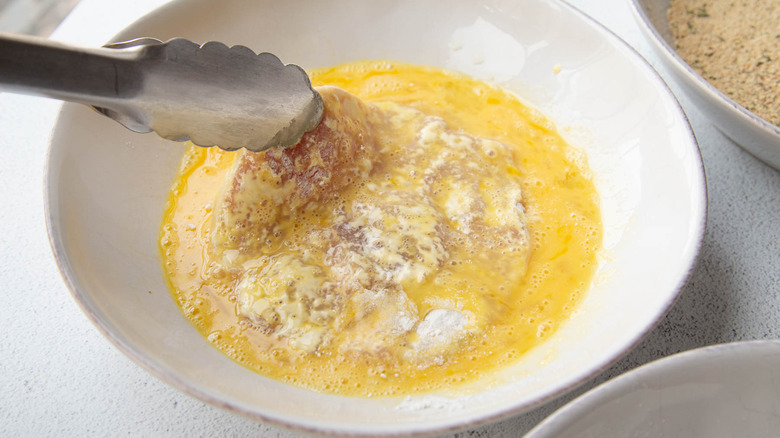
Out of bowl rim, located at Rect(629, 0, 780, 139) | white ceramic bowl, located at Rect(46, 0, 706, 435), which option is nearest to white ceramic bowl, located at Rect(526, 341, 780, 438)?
white ceramic bowl, located at Rect(46, 0, 706, 435)

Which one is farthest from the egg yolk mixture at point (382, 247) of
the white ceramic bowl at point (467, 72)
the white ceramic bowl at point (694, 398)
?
the white ceramic bowl at point (694, 398)

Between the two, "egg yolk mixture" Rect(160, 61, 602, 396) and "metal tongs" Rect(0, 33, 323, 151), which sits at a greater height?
"metal tongs" Rect(0, 33, 323, 151)

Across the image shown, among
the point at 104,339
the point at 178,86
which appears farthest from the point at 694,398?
the point at 104,339

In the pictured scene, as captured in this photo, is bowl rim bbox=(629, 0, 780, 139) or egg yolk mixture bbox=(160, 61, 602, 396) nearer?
egg yolk mixture bbox=(160, 61, 602, 396)

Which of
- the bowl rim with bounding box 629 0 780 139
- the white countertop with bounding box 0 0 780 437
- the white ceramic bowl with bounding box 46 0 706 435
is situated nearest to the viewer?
the white ceramic bowl with bounding box 46 0 706 435

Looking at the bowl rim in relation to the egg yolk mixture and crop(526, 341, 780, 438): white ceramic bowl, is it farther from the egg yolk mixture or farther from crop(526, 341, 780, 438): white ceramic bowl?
crop(526, 341, 780, 438): white ceramic bowl

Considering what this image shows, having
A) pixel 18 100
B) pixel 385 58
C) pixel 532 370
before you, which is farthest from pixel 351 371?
pixel 18 100

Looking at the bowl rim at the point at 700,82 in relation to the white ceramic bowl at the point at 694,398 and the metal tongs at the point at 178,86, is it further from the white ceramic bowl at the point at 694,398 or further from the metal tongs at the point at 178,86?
the metal tongs at the point at 178,86
